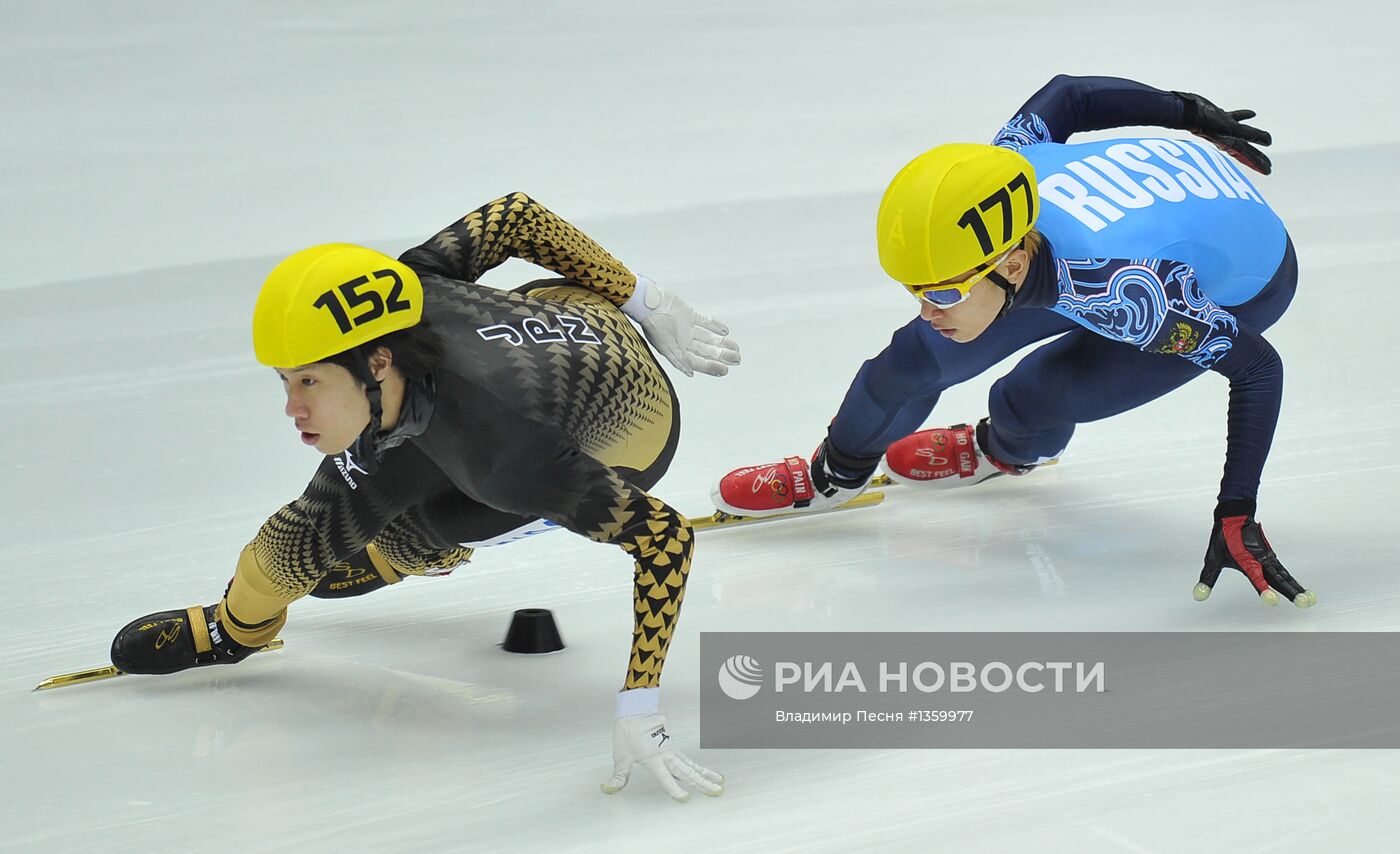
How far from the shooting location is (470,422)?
8.82ft

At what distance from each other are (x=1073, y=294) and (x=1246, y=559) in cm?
67

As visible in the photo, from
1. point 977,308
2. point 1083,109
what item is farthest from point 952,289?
point 1083,109

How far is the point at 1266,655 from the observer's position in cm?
325

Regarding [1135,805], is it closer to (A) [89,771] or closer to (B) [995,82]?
(A) [89,771]

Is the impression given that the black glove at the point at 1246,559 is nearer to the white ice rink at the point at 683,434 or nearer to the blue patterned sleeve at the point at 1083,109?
the white ice rink at the point at 683,434

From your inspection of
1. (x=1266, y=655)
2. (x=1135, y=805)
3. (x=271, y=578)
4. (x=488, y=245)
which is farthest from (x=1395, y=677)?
(x=271, y=578)

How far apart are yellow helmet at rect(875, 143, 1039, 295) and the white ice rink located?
901 millimetres

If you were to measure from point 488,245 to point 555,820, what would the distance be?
106 cm

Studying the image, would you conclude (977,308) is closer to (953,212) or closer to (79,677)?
(953,212)

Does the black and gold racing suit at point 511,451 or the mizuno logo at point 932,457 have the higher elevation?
the black and gold racing suit at point 511,451

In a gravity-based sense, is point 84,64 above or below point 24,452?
above

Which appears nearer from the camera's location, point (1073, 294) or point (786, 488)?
point (1073, 294)

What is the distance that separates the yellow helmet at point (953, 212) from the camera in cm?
293

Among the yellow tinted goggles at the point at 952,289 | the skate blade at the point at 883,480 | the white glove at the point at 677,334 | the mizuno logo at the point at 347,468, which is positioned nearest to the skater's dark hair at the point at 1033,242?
the yellow tinted goggles at the point at 952,289
